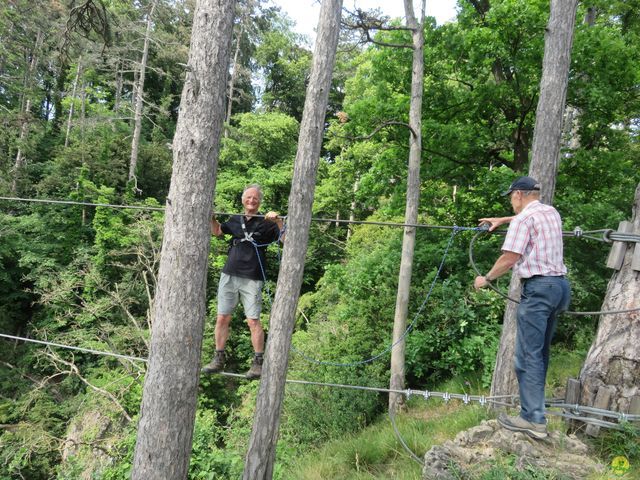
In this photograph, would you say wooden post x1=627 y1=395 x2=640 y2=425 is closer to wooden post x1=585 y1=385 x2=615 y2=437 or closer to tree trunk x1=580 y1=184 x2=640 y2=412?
tree trunk x1=580 y1=184 x2=640 y2=412

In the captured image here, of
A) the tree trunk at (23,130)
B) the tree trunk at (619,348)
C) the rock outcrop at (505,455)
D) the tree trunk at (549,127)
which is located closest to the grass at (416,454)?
the rock outcrop at (505,455)

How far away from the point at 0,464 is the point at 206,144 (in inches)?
502

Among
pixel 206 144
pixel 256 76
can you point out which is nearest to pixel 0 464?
pixel 206 144

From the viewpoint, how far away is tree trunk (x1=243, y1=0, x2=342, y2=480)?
4.07 m

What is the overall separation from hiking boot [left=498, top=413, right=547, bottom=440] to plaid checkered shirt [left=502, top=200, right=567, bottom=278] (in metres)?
1.13

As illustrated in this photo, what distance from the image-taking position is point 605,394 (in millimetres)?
3629

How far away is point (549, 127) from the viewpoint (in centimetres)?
523

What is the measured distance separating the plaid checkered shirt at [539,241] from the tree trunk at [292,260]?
71.4 inches

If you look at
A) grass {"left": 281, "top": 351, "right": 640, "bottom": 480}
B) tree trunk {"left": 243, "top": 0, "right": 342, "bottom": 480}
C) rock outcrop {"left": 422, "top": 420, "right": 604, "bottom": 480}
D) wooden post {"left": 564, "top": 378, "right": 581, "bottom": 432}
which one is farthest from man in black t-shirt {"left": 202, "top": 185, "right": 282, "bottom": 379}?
wooden post {"left": 564, "top": 378, "right": 581, "bottom": 432}

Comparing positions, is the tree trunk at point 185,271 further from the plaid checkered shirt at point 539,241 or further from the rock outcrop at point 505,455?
the plaid checkered shirt at point 539,241

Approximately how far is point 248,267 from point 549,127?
3.78 m

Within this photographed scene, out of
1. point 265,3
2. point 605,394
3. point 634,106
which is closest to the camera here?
point 605,394

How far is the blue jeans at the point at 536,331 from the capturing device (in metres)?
3.14

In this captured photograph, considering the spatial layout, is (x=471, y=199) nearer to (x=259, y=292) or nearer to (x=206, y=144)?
(x=259, y=292)
